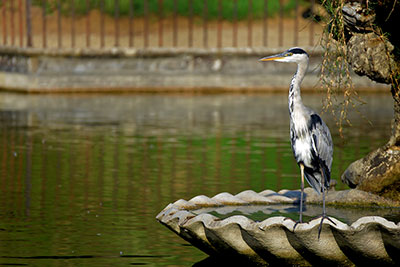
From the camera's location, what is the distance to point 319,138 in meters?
8.98

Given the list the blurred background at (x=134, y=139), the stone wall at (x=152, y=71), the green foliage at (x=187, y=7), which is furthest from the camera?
the green foliage at (x=187, y=7)

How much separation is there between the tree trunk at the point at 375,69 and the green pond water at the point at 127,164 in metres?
1.67

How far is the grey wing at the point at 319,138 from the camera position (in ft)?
29.3

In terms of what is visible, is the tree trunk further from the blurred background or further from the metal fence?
the metal fence

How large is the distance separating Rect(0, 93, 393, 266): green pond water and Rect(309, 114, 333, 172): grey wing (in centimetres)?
126

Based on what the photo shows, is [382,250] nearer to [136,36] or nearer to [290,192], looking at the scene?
[290,192]

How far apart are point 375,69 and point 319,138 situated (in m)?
1.65

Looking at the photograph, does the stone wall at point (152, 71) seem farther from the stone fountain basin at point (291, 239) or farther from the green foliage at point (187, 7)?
the stone fountain basin at point (291, 239)

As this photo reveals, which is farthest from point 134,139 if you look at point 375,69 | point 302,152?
point 302,152

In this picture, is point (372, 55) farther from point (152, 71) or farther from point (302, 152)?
point (152, 71)

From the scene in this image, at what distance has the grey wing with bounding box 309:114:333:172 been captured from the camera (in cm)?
895

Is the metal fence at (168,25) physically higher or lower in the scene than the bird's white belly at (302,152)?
higher

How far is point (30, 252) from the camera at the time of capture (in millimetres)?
8625

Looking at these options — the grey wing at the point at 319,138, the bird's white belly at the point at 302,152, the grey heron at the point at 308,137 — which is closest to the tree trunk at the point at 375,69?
the grey heron at the point at 308,137
